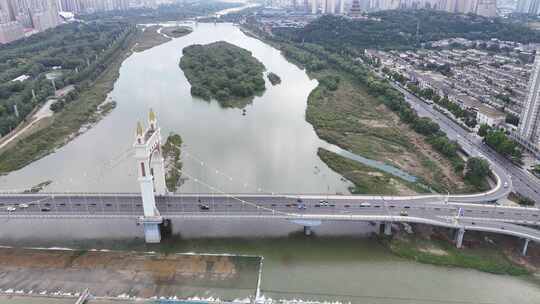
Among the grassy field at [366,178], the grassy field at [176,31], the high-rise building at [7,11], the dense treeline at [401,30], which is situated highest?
the high-rise building at [7,11]

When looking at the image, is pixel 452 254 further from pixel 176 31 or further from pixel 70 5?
pixel 70 5

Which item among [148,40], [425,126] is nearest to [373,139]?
[425,126]

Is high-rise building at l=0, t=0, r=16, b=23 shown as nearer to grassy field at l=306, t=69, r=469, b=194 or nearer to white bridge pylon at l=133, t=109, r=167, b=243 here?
grassy field at l=306, t=69, r=469, b=194

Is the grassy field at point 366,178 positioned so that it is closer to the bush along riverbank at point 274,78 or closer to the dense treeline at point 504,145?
the dense treeline at point 504,145

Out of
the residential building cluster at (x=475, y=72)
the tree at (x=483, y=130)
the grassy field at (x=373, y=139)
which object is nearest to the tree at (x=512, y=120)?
the residential building cluster at (x=475, y=72)

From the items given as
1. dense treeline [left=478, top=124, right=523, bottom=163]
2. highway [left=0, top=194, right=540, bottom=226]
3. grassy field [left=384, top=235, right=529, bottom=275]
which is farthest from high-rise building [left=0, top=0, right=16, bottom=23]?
grassy field [left=384, top=235, right=529, bottom=275]

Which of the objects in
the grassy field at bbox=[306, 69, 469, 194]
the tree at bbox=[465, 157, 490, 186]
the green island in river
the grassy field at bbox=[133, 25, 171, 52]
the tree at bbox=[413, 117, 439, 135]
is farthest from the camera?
the grassy field at bbox=[133, 25, 171, 52]
